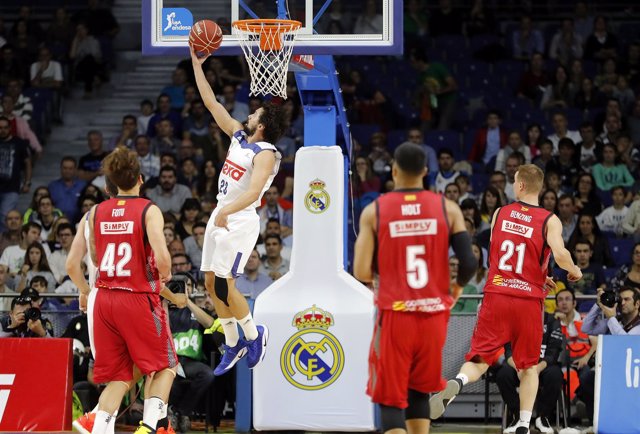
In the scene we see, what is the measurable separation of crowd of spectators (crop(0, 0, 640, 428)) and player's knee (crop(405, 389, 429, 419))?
4.91 meters

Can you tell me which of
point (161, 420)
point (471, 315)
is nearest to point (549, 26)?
point (471, 315)

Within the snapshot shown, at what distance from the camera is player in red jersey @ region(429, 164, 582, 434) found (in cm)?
1046

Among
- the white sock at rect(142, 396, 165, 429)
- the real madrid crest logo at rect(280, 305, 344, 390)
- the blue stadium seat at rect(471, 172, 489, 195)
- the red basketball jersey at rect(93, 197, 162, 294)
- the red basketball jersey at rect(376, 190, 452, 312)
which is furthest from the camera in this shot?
the blue stadium seat at rect(471, 172, 489, 195)

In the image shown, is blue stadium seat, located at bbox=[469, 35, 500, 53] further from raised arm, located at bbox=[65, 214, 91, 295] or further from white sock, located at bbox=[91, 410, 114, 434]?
white sock, located at bbox=[91, 410, 114, 434]

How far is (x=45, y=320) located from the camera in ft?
43.0

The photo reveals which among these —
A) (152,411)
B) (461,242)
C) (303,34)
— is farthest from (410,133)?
(461,242)

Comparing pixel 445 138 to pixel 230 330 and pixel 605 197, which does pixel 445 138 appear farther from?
pixel 230 330

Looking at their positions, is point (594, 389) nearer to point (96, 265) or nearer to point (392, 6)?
point (392, 6)

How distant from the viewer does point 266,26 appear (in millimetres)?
11008

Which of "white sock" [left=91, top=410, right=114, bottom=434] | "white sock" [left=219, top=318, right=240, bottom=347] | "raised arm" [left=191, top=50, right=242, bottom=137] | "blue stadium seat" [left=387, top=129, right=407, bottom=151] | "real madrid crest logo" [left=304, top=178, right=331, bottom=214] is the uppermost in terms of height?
"blue stadium seat" [left=387, top=129, right=407, bottom=151]

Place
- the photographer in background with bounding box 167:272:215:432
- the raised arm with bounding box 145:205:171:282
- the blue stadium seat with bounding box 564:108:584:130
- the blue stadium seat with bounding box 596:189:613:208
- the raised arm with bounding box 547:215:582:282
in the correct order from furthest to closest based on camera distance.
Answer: the blue stadium seat with bounding box 564:108:584:130
the blue stadium seat with bounding box 596:189:613:208
the photographer in background with bounding box 167:272:215:432
the raised arm with bounding box 547:215:582:282
the raised arm with bounding box 145:205:171:282

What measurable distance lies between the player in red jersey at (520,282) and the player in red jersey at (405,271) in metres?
2.56

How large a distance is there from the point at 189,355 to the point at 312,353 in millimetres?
1501

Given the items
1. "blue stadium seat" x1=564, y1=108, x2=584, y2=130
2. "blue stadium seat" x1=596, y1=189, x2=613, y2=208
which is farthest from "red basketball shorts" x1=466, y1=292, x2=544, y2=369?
"blue stadium seat" x1=564, y1=108, x2=584, y2=130
